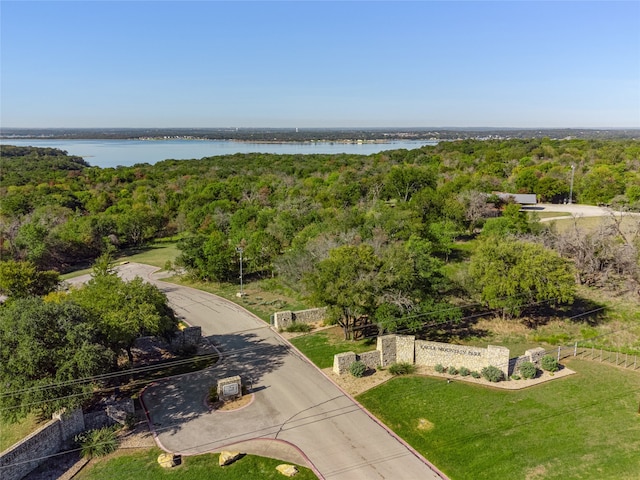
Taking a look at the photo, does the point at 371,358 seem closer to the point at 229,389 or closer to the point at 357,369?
the point at 357,369

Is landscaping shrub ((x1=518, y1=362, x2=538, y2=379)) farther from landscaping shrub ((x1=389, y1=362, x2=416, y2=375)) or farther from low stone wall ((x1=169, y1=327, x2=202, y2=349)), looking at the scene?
low stone wall ((x1=169, y1=327, x2=202, y2=349))

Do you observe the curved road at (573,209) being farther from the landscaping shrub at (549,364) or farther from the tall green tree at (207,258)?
the tall green tree at (207,258)

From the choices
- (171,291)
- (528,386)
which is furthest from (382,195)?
(528,386)

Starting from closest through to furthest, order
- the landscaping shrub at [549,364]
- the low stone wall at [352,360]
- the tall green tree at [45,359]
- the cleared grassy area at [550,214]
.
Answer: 1. the tall green tree at [45,359]
2. the landscaping shrub at [549,364]
3. the low stone wall at [352,360]
4. the cleared grassy area at [550,214]

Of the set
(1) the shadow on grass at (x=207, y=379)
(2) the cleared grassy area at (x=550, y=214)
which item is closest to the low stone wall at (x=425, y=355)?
(1) the shadow on grass at (x=207, y=379)

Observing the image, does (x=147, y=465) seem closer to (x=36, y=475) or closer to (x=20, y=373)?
(x=36, y=475)

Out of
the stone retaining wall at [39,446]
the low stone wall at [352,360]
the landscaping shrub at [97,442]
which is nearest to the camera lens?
the stone retaining wall at [39,446]

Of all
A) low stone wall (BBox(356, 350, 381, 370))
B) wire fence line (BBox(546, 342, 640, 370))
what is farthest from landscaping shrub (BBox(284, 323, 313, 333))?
wire fence line (BBox(546, 342, 640, 370))
